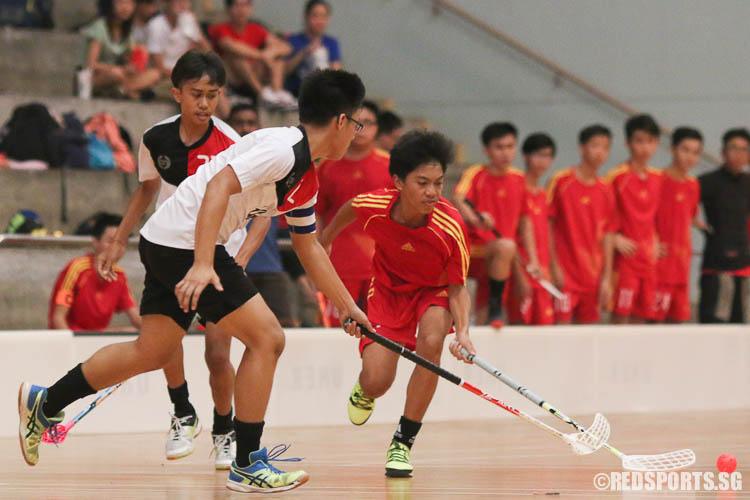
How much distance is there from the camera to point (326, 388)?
6.97 metres

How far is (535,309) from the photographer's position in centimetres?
796

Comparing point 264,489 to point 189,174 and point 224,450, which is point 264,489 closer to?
point 224,450

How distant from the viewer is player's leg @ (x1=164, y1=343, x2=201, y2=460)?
512cm

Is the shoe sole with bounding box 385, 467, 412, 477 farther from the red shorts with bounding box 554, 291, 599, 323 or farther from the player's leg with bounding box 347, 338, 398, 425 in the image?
the red shorts with bounding box 554, 291, 599, 323

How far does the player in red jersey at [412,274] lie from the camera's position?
15.9ft

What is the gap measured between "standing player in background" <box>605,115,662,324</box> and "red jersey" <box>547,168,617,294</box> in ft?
0.37

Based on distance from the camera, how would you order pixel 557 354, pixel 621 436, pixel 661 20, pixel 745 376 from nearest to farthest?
pixel 621 436
pixel 557 354
pixel 745 376
pixel 661 20

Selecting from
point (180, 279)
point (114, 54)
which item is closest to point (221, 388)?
point (180, 279)

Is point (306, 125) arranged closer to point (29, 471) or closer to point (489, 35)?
point (29, 471)

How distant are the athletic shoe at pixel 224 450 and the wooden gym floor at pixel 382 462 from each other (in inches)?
2.2

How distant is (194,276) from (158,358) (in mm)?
682

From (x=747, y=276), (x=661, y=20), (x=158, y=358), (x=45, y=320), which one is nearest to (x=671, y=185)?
(x=747, y=276)

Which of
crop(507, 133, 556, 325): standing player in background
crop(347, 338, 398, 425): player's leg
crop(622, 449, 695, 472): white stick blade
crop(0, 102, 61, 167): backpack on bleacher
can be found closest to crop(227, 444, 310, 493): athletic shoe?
crop(347, 338, 398, 425): player's leg

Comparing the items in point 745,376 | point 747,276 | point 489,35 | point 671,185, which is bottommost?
point 745,376
